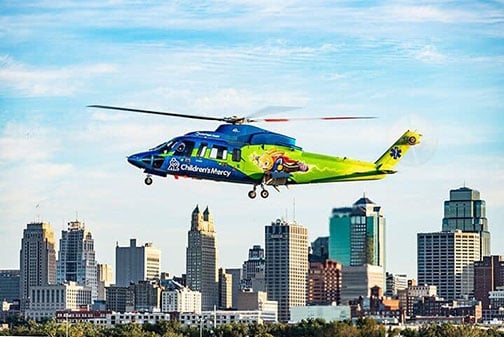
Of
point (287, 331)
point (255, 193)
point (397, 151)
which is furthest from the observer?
point (287, 331)

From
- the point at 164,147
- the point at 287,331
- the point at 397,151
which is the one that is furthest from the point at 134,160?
the point at 287,331

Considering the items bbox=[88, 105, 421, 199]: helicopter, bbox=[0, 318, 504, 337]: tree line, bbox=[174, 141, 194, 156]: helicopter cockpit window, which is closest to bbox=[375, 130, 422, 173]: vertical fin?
bbox=[88, 105, 421, 199]: helicopter

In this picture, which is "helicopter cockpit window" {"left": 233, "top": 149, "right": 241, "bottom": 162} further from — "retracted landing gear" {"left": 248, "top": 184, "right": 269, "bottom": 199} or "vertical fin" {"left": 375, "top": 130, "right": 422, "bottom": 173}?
"vertical fin" {"left": 375, "top": 130, "right": 422, "bottom": 173}

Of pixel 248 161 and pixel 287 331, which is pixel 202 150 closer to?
pixel 248 161

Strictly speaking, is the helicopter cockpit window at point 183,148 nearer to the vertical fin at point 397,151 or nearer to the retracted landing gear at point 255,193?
the retracted landing gear at point 255,193

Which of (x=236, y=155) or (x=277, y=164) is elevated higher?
(x=236, y=155)

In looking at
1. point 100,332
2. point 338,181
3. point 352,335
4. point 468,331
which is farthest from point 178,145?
point 100,332

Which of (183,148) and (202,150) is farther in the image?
(183,148)
